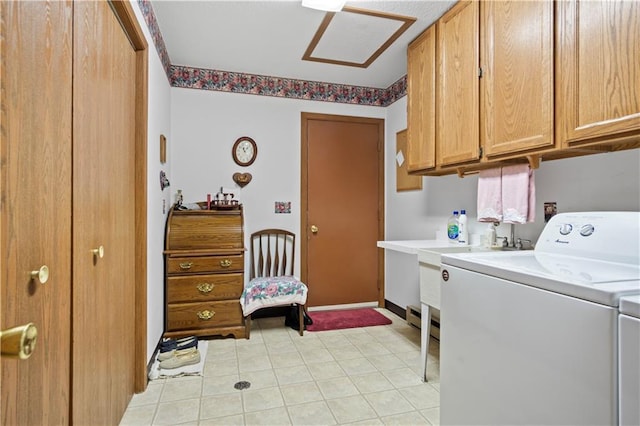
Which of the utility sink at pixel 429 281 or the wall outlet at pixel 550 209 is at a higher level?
the wall outlet at pixel 550 209

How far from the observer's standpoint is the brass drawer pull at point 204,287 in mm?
2764

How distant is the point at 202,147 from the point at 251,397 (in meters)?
2.28

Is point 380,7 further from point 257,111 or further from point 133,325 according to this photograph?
point 133,325

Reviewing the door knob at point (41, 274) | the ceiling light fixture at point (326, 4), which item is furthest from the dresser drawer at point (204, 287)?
the ceiling light fixture at point (326, 4)

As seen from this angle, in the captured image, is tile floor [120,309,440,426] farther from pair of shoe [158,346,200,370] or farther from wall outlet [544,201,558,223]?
wall outlet [544,201,558,223]

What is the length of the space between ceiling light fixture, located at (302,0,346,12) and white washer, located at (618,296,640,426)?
208 cm

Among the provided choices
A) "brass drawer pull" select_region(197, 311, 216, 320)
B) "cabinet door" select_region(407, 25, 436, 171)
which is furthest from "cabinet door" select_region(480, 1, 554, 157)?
"brass drawer pull" select_region(197, 311, 216, 320)

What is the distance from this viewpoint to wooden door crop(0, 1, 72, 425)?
0.78 meters

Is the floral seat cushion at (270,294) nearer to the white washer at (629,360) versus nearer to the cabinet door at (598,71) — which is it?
the cabinet door at (598,71)

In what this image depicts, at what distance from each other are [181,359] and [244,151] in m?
1.95

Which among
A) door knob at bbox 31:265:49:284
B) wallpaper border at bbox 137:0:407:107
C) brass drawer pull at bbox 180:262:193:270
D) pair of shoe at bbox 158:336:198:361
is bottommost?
pair of shoe at bbox 158:336:198:361

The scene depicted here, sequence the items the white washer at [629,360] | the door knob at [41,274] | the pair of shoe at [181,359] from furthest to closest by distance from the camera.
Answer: the pair of shoe at [181,359] → the door knob at [41,274] → the white washer at [629,360]

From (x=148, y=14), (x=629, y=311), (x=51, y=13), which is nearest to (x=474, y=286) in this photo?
(x=629, y=311)

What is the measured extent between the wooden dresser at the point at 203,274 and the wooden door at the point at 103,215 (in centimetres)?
76
